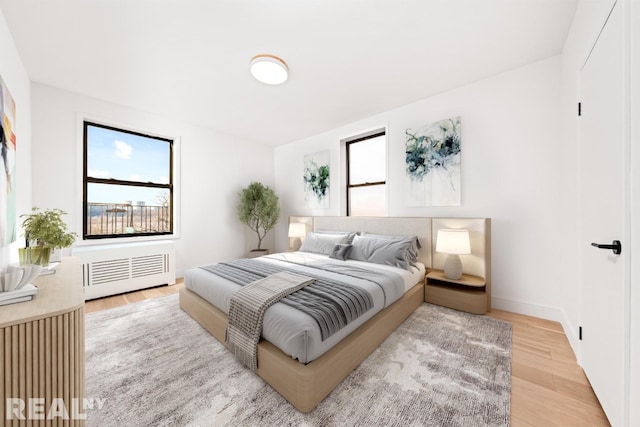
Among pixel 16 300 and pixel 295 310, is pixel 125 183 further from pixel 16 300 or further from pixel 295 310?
pixel 295 310

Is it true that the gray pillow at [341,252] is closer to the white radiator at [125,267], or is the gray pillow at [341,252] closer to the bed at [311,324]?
the bed at [311,324]

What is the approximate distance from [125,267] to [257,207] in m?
2.24

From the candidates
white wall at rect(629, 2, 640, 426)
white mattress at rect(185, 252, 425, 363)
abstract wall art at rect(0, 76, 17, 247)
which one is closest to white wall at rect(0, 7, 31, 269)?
abstract wall art at rect(0, 76, 17, 247)

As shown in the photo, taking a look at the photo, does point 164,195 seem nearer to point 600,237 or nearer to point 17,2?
point 17,2

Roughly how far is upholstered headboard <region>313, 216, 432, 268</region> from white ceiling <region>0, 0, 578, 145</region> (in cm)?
170

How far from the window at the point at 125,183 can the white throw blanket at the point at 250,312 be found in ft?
9.70

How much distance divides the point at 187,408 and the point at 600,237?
2.68 m

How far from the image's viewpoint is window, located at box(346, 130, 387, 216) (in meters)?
3.88

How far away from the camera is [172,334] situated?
2205 mm

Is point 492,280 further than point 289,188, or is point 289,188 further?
point 289,188

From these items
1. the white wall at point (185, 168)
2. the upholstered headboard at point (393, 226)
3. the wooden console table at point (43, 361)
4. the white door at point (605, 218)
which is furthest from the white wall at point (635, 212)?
the white wall at point (185, 168)

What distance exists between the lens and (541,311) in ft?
8.19

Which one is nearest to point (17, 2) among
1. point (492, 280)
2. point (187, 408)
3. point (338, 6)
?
point (338, 6)

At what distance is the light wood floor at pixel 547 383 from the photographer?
4.28 feet
